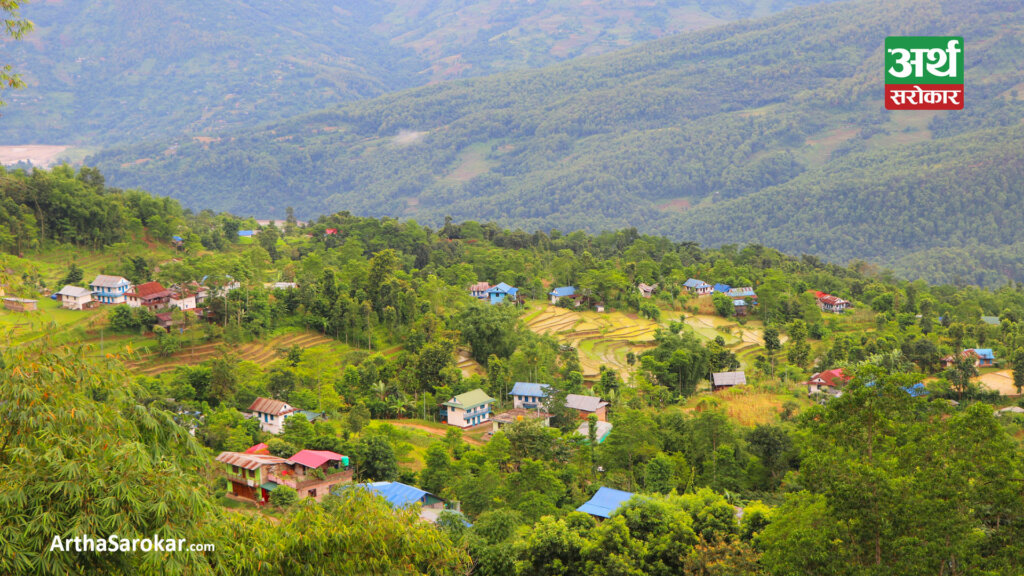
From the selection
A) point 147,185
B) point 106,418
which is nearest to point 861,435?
point 106,418

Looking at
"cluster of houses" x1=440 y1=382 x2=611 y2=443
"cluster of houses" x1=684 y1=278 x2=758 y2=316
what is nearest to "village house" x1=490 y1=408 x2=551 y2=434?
"cluster of houses" x1=440 y1=382 x2=611 y2=443

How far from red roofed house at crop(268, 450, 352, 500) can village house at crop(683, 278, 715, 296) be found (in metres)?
35.0

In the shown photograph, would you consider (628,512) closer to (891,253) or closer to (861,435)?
(861,435)

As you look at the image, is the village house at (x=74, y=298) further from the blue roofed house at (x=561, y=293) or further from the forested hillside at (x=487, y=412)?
the blue roofed house at (x=561, y=293)

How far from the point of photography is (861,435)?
494 inches

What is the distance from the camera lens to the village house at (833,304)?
51031 mm

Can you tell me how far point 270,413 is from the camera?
2612 centimetres

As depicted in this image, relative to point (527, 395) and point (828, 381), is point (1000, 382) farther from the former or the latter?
point (527, 395)

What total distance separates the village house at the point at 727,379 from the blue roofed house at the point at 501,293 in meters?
15.7

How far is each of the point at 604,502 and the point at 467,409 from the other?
35.8ft

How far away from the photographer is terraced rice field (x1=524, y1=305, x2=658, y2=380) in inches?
1540

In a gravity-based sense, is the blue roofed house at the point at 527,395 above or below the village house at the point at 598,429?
above

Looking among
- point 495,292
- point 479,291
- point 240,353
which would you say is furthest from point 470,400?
point 495,292

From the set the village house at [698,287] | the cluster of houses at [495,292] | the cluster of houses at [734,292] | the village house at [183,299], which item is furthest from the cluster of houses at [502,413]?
the village house at [698,287]
